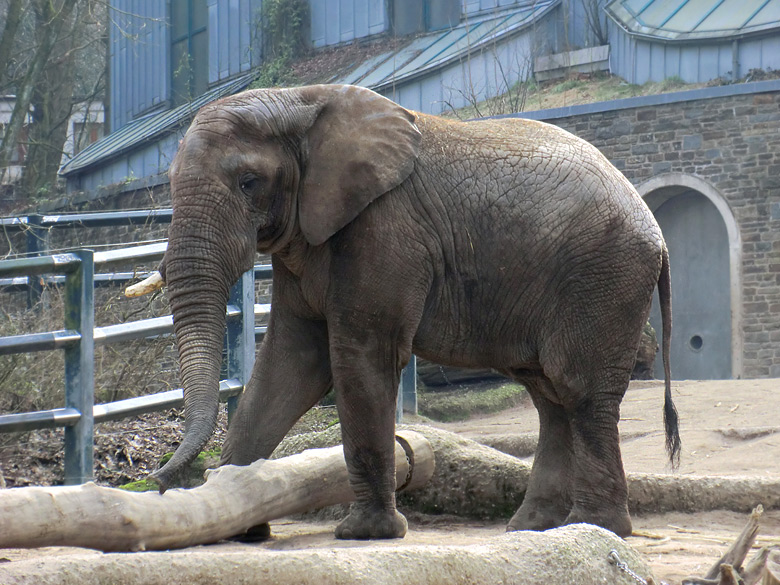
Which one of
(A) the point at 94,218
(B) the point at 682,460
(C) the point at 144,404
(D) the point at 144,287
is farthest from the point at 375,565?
(A) the point at 94,218

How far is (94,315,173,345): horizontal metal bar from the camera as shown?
6832 millimetres

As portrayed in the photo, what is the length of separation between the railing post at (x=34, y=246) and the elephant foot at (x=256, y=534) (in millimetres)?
3961

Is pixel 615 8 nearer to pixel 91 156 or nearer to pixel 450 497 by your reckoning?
pixel 91 156

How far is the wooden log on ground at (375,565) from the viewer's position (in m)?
3.16

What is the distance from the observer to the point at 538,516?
627cm

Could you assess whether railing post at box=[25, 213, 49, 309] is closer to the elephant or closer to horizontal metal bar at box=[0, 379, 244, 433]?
horizontal metal bar at box=[0, 379, 244, 433]

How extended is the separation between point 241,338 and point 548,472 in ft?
7.90

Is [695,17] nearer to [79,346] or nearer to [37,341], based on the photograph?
[79,346]

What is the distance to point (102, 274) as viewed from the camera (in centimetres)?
1064

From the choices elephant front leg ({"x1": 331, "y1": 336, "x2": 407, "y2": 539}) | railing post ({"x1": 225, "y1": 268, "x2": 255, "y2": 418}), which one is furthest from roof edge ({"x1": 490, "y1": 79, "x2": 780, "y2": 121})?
elephant front leg ({"x1": 331, "y1": 336, "x2": 407, "y2": 539})

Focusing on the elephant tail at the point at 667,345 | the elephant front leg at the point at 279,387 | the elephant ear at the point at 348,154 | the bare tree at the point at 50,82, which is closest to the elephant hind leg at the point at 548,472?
the elephant tail at the point at 667,345

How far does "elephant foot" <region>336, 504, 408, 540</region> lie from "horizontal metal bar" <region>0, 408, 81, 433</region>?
1.65 metres

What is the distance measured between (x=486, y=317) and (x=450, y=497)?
4.21 feet

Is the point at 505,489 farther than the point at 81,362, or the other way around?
the point at 505,489
